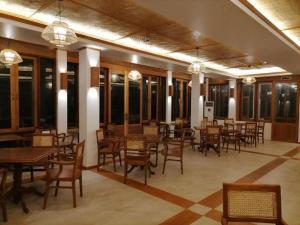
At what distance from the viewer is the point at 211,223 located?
115 inches

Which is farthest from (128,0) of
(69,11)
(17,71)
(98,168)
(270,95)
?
(270,95)

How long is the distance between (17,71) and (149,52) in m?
3.25

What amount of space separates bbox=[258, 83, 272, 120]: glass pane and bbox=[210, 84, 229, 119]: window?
1.66 metres

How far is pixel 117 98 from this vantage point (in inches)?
324

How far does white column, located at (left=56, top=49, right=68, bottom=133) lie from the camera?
5.99 metres

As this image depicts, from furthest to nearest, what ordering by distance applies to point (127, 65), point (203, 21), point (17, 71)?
point (127, 65), point (17, 71), point (203, 21)

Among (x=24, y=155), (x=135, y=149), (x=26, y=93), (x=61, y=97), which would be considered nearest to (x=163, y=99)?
(x=61, y=97)

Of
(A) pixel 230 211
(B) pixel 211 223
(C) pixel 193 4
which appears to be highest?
(C) pixel 193 4

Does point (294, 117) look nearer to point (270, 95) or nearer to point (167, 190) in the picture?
point (270, 95)

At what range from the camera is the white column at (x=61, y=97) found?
5988mm

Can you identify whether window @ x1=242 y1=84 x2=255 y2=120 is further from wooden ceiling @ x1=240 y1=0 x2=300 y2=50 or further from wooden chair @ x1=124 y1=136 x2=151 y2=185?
wooden chair @ x1=124 y1=136 x2=151 y2=185

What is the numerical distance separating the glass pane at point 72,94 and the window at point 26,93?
107cm

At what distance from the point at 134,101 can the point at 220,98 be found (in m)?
5.20

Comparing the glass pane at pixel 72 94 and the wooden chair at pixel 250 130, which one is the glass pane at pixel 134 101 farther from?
the wooden chair at pixel 250 130
